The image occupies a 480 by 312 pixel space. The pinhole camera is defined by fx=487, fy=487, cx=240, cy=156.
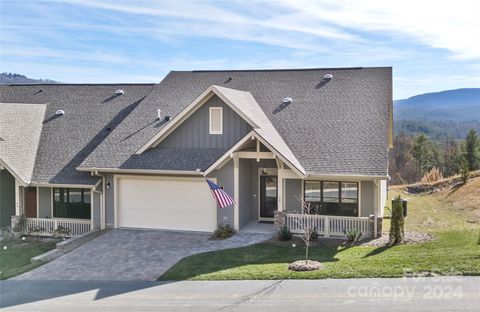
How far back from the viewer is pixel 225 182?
1995 cm

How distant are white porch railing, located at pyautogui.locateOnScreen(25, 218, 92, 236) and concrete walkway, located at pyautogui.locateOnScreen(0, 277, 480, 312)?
7275 millimetres

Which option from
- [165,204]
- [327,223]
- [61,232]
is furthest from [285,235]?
[61,232]

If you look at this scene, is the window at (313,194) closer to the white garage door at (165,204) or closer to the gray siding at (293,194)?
the gray siding at (293,194)

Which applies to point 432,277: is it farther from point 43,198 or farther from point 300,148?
point 43,198

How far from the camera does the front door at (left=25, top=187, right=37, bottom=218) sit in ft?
72.0

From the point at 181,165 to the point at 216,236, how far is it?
127 inches

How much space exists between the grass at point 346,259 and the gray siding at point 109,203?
6.48 m

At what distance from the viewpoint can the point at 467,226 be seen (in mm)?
19734

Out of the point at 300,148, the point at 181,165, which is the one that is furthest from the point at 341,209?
→ the point at 181,165

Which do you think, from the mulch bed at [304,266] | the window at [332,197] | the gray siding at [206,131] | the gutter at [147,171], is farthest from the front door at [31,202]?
the mulch bed at [304,266]

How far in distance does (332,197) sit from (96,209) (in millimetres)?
10150

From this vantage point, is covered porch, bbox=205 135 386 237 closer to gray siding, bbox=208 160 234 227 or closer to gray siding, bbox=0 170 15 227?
gray siding, bbox=208 160 234 227

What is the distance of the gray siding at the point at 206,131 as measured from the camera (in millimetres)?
20406

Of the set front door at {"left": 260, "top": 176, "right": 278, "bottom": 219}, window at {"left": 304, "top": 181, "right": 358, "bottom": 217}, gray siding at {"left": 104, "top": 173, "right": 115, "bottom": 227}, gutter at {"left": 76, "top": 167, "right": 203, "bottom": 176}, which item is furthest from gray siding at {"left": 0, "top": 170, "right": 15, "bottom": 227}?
window at {"left": 304, "top": 181, "right": 358, "bottom": 217}
